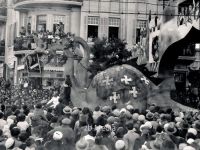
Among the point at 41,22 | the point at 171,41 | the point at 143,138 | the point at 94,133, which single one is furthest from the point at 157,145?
the point at 41,22

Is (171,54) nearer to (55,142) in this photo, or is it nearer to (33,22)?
(55,142)

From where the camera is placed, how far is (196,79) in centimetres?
3559

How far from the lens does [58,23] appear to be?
3828 centimetres

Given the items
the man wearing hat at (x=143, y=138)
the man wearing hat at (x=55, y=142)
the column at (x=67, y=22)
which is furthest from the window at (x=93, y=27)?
the man wearing hat at (x=55, y=142)

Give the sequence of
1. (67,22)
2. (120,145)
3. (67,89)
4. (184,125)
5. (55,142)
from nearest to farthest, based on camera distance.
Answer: (120,145) < (55,142) < (184,125) < (67,89) < (67,22)

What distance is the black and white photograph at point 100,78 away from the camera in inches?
424

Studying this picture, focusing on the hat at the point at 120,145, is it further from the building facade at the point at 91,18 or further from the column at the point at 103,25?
the column at the point at 103,25

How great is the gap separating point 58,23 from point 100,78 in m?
17.7

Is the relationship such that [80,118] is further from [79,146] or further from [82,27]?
[82,27]

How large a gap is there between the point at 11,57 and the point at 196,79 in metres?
15.1

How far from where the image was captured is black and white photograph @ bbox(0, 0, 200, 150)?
10.8m

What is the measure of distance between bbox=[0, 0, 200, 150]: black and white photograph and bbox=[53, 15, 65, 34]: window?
0.22ft

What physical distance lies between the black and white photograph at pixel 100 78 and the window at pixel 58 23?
7cm

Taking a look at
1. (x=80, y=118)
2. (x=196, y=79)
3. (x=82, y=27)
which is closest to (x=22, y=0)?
(x=82, y=27)
